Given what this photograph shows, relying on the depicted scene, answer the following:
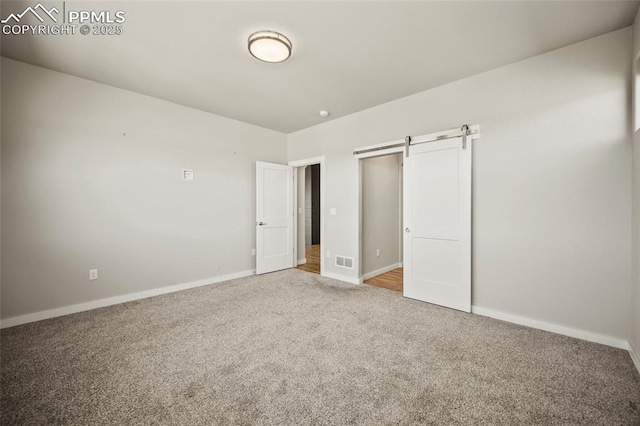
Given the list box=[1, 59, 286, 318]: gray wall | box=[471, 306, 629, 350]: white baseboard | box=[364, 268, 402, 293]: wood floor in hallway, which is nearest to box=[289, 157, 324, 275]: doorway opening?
box=[364, 268, 402, 293]: wood floor in hallway

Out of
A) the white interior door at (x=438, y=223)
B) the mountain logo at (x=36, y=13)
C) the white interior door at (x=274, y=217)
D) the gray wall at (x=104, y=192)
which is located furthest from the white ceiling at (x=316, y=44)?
the white interior door at (x=274, y=217)

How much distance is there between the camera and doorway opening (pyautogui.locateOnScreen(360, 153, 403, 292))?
4.43 metres

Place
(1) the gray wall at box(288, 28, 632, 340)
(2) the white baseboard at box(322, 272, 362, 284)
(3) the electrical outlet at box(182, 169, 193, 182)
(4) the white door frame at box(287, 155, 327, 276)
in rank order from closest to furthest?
(1) the gray wall at box(288, 28, 632, 340) → (3) the electrical outlet at box(182, 169, 193, 182) → (2) the white baseboard at box(322, 272, 362, 284) → (4) the white door frame at box(287, 155, 327, 276)

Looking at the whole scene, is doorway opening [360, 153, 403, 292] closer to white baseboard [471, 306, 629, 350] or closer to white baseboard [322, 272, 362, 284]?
white baseboard [322, 272, 362, 284]

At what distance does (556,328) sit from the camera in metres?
2.53

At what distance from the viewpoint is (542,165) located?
2600mm

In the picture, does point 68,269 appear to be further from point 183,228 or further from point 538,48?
point 538,48

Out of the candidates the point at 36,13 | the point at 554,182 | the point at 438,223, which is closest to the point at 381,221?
the point at 438,223

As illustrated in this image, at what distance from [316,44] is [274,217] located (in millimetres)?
3171

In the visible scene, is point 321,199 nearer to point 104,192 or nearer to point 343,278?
point 343,278

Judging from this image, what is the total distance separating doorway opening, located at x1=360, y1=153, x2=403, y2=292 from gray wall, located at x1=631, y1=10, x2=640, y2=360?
228 cm

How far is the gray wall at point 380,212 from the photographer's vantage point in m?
4.50

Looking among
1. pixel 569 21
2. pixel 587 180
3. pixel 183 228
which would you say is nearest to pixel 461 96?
pixel 569 21
